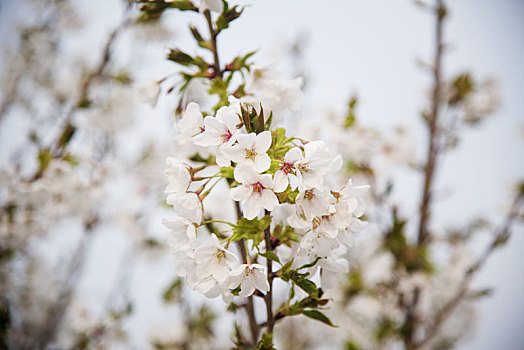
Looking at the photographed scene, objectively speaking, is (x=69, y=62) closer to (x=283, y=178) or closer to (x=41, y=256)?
(x=41, y=256)

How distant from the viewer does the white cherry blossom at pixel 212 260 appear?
0.62 m

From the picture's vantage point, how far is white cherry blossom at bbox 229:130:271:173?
0.61 metres

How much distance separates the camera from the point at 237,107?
2.20 ft

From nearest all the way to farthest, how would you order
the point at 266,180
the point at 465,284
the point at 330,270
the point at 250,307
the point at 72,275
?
the point at 266,180 < the point at 330,270 < the point at 250,307 < the point at 465,284 < the point at 72,275

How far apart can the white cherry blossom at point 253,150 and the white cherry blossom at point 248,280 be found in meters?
0.22

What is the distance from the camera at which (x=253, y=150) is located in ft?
2.06

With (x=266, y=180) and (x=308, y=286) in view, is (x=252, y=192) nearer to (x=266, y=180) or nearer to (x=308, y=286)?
(x=266, y=180)

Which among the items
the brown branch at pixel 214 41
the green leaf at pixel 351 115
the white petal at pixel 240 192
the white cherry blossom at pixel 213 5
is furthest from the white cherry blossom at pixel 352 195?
the green leaf at pixel 351 115

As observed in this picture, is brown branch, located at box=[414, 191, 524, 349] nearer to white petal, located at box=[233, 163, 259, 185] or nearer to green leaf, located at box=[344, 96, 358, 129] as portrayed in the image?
green leaf, located at box=[344, 96, 358, 129]

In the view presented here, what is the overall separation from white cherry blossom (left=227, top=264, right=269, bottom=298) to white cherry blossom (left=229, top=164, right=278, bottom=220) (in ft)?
0.37

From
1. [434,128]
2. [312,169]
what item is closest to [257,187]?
[312,169]

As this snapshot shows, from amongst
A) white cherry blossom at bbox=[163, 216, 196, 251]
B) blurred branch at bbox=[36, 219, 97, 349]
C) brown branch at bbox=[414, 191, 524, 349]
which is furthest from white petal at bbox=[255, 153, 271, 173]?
blurred branch at bbox=[36, 219, 97, 349]

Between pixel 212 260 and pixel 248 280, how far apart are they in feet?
0.29

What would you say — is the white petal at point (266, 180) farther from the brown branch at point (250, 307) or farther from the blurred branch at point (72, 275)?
the blurred branch at point (72, 275)
